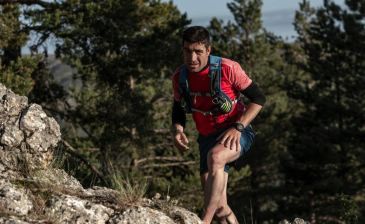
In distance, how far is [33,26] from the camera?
16047 mm

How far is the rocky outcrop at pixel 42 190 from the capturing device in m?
4.45

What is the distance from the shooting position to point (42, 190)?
470cm

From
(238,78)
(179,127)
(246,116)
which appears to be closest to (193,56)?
(238,78)

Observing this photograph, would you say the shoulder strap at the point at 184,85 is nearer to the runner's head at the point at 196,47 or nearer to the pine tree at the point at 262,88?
the runner's head at the point at 196,47

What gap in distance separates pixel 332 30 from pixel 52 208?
951 inches

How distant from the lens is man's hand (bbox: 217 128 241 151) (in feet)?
17.2

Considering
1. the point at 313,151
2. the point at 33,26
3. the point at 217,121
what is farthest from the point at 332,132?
the point at 217,121

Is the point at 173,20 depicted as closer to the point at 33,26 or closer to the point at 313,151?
the point at 33,26

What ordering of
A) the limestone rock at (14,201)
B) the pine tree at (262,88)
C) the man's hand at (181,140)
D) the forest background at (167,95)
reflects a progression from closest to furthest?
the limestone rock at (14,201) → the man's hand at (181,140) → the forest background at (167,95) → the pine tree at (262,88)

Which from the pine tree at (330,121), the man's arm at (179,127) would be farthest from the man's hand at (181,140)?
the pine tree at (330,121)

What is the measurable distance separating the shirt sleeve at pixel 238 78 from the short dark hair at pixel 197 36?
287mm

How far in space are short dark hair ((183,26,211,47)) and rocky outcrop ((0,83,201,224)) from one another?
1.32 metres

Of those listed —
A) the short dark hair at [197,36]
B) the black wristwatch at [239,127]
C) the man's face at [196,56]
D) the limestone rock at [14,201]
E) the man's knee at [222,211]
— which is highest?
the short dark hair at [197,36]

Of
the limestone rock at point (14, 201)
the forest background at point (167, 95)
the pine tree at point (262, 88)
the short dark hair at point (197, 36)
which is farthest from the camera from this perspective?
the pine tree at point (262, 88)
